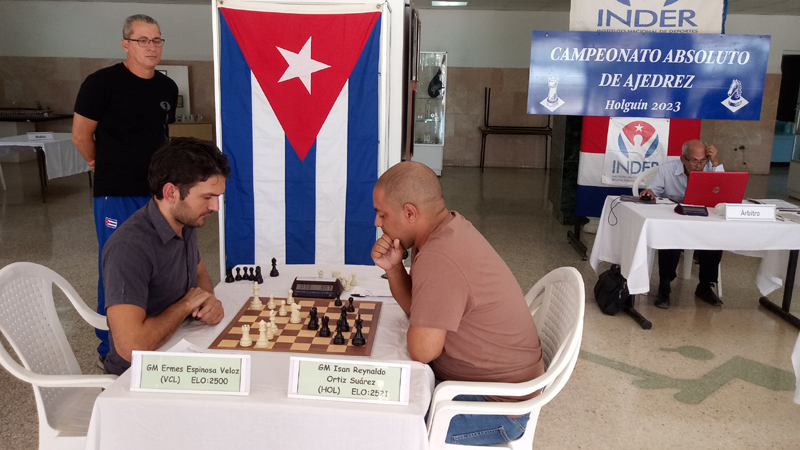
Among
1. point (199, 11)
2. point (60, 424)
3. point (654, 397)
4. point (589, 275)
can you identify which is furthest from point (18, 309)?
point (199, 11)

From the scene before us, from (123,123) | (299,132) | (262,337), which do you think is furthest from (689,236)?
(123,123)

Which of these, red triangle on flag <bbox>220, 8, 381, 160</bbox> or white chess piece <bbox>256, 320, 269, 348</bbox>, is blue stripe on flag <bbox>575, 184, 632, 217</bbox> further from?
white chess piece <bbox>256, 320, 269, 348</bbox>

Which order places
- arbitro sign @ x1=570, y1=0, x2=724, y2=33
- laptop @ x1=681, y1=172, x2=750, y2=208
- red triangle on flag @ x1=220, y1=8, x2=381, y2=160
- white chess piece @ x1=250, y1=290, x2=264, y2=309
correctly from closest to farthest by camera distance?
1. white chess piece @ x1=250, y1=290, x2=264, y2=309
2. red triangle on flag @ x1=220, y1=8, x2=381, y2=160
3. laptop @ x1=681, y1=172, x2=750, y2=208
4. arbitro sign @ x1=570, y1=0, x2=724, y2=33

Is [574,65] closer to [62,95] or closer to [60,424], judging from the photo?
[60,424]

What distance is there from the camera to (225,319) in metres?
1.80

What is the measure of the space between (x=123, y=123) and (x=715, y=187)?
11.5 ft

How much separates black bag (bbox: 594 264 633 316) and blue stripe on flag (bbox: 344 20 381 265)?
1.64 m

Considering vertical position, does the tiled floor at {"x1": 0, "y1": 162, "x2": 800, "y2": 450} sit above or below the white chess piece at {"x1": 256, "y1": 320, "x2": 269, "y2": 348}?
below

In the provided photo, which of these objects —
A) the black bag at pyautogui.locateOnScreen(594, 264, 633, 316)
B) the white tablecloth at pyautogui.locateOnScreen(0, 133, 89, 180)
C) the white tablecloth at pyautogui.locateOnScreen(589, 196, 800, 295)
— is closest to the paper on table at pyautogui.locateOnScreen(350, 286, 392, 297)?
the white tablecloth at pyautogui.locateOnScreen(589, 196, 800, 295)

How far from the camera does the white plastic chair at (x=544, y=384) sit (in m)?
1.51

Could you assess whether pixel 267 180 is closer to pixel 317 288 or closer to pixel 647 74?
pixel 317 288

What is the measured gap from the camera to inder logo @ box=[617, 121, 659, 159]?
5.57 meters

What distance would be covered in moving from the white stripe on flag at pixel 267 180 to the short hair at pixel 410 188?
6.35 ft

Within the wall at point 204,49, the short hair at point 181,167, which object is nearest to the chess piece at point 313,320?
the short hair at point 181,167
